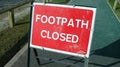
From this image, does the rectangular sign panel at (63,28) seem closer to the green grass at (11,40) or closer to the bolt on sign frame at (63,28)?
the bolt on sign frame at (63,28)

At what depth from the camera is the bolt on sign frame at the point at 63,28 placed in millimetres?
4879

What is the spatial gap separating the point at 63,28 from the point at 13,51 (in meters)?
2.43

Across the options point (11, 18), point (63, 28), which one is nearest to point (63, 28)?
point (63, 28)

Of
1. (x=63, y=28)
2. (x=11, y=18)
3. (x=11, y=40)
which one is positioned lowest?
(x=11, y=40)

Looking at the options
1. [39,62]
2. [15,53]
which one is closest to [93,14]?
[39,62]

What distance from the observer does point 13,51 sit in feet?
22.8

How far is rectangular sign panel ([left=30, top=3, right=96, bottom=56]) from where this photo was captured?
4879 mm

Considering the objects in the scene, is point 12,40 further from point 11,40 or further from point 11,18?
point 11,18

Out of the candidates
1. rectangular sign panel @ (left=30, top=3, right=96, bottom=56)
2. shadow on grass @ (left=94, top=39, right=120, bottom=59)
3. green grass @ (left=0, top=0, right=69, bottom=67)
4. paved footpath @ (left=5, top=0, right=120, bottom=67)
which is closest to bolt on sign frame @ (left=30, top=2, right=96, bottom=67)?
rectangular sign panel @ (left=30, top=3, right=96, bottom=56)

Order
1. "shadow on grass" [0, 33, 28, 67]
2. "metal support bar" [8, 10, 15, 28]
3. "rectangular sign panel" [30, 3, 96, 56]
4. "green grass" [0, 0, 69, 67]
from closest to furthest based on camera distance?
"rectangular sign panel" [30, 3, 96, 56] → "shadow on grass" [0, 33, 28, 67] → "green grass" [0, 0, 69, 67] → "metal support bar" [8, 10, 15, 28]

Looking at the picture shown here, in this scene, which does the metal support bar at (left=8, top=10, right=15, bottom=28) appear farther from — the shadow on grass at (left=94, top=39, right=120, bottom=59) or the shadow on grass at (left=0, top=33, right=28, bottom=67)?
the shadow on grass at (left=94, top=39, right=120, bottom=59)

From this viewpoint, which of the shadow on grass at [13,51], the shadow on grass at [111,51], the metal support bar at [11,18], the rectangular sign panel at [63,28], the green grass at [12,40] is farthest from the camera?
the metal support bar at [11,18]

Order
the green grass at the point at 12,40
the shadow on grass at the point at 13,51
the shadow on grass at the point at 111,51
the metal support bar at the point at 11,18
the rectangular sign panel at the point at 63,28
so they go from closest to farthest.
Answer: the rectangular sign panel at the point at 63,28
the shadow on grass at the point at 13,51
the green grass at the point at 12,40
the shadow on grass at the point at 111,51
the metal support bar at the point at 11,18

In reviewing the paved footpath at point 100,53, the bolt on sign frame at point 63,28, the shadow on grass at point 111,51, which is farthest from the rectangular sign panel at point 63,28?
the shadow on grass at point 111,51
